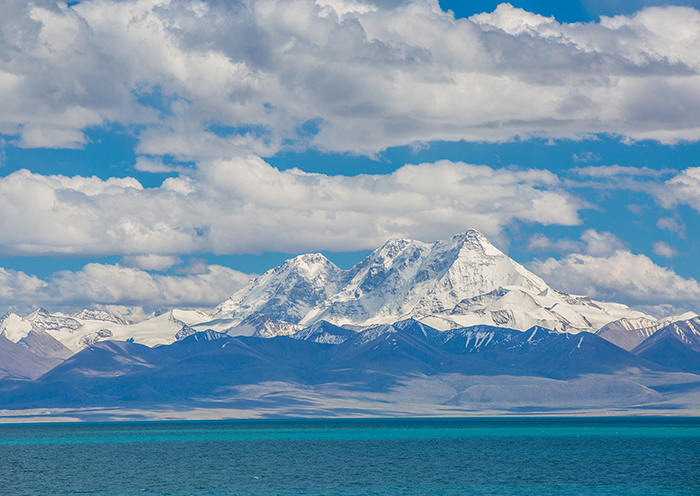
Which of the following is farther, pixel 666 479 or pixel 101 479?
pixel 101 479

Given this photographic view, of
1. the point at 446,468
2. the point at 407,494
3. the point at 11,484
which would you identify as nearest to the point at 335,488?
the point at 407,494

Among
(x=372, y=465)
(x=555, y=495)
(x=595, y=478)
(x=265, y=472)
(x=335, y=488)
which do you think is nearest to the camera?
(x=555, y=495)

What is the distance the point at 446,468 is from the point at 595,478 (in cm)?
2992

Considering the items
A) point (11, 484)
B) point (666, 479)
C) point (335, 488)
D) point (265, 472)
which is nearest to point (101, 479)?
point (11, 484)

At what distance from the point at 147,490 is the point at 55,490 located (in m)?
14.1

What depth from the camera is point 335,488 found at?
15338 cm

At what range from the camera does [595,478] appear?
166 m

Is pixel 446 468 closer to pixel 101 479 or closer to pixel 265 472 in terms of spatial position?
pixel 265 472

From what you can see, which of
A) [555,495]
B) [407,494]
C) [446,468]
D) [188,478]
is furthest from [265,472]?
[555,495]

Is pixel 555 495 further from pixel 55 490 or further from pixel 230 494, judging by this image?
pixel 55 490

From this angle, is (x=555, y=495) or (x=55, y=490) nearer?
(x=555, y=495)

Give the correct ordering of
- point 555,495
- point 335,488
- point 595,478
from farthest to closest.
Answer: point 595,478
point 335,488
point 555,495

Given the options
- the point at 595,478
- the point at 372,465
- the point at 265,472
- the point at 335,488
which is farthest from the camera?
the point at 372,465

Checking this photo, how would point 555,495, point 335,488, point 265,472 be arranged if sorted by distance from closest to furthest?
1. point 555,495
2. point 335,488
3. point 265,472
